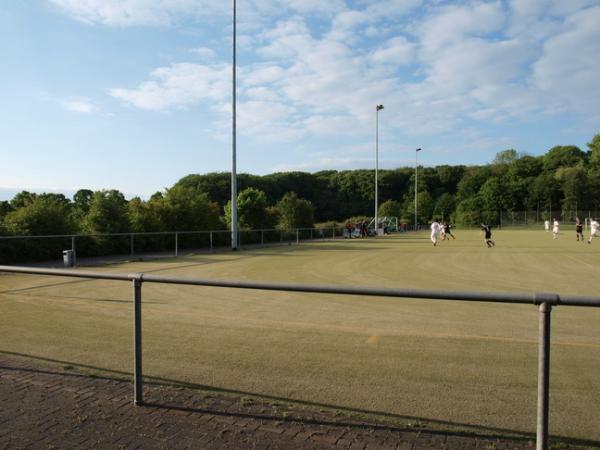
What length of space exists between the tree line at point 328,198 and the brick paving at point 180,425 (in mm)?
17399

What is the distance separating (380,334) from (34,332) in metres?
4.97

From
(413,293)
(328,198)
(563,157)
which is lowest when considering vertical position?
(413,293)

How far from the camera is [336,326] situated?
7910 mm

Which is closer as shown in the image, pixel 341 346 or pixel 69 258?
pixel 341 346

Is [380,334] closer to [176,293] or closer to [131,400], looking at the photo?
[131,400]

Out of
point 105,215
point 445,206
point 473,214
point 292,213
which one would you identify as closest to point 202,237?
point 105,215

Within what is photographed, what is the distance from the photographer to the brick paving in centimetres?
355

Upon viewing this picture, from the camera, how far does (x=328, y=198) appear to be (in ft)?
401

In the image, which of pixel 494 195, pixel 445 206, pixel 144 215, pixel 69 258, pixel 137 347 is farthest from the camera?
pixel 445 206

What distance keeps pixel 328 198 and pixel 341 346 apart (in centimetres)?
11618

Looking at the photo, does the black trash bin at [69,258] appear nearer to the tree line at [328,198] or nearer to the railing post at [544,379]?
the tree line at [328,198]

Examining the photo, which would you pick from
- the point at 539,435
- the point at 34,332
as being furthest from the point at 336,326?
the point at 539,435

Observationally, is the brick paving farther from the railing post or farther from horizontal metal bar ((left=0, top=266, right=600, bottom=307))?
horizontal metal bar ((left=0, top=266, right=600, bottom=307))

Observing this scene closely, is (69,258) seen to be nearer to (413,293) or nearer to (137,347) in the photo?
(137,347)
